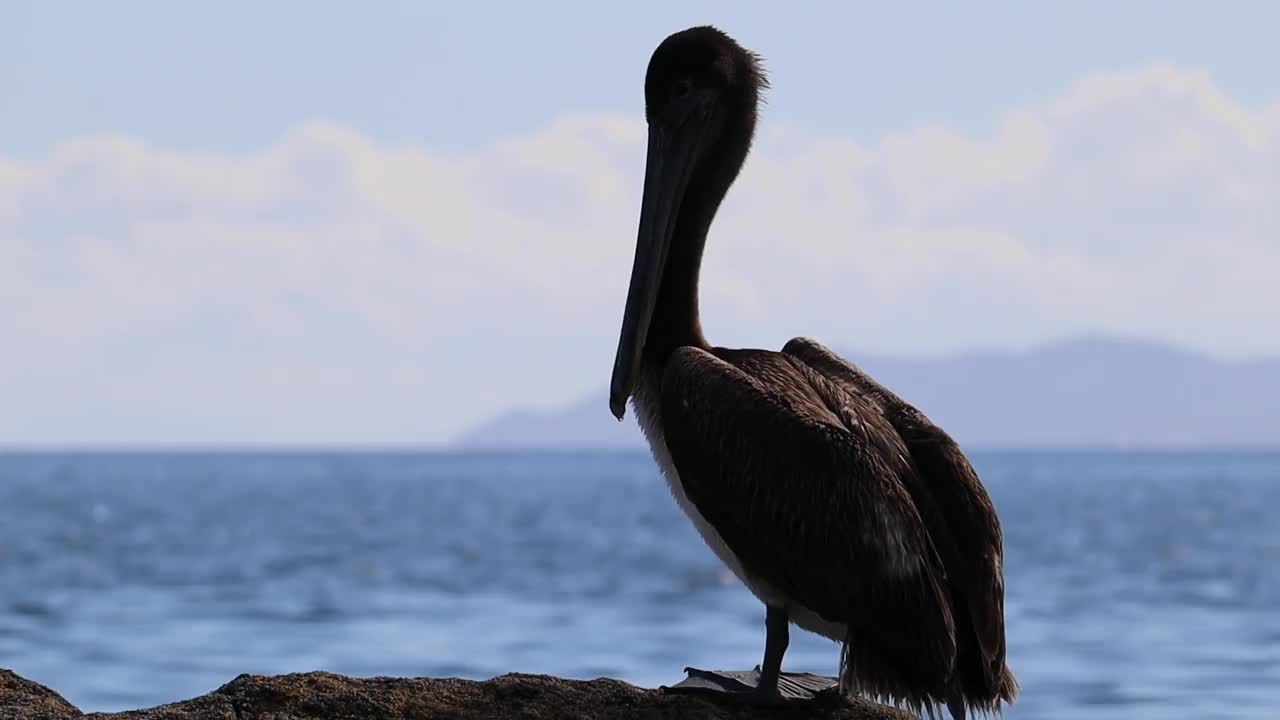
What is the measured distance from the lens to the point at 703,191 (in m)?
6.54

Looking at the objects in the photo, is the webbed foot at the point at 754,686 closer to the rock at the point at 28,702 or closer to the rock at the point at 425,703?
the rock at the point at 425,703

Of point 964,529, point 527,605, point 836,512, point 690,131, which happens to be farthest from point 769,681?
point 527,605

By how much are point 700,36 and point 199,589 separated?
28383 millimetres

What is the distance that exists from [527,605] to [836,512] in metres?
24.5

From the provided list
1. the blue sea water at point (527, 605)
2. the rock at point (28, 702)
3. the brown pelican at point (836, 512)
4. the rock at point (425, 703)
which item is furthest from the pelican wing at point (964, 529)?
the blue sea water at point (527, 605)

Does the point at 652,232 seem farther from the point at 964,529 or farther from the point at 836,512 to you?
the point at 964,529

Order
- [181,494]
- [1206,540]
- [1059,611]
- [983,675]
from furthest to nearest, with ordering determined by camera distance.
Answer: [181,494] < [1206,540] < [1059,611] < [983,675]

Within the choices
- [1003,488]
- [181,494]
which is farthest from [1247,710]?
[1003,488]

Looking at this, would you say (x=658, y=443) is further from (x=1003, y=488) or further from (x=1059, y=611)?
Answer: (x=1003, y=488)

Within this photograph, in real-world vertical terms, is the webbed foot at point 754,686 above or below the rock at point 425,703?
above

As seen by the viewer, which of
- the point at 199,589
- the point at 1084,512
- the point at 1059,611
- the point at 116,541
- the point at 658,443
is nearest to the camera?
the point at 658,443

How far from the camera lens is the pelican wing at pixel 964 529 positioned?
18.5 feet

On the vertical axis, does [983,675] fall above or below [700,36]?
below

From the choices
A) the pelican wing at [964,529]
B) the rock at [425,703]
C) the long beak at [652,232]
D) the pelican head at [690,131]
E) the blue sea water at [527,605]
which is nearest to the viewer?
the rock at [425,703]
